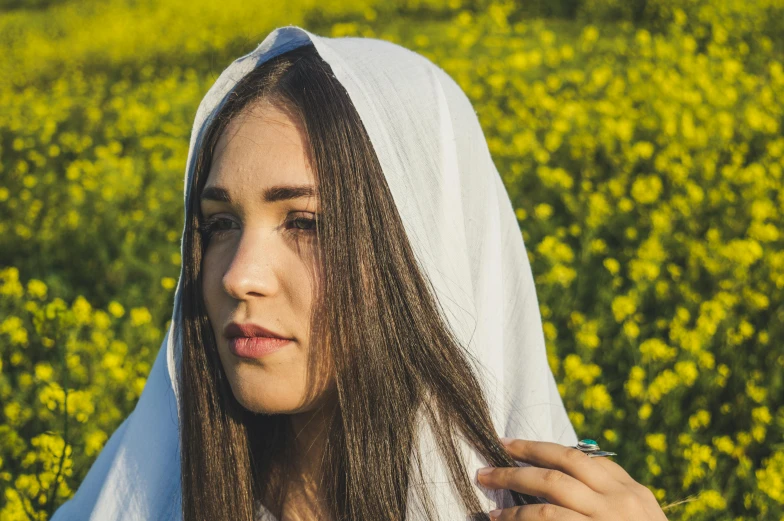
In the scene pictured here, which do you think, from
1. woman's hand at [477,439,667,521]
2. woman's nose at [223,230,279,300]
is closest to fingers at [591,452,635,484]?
woman's hand at [477,439,667,521]

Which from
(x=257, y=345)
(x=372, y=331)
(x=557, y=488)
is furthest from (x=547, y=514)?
(x=257, y=345)

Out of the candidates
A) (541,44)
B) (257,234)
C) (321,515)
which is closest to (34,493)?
(321,515)

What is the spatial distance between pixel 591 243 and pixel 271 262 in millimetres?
2800

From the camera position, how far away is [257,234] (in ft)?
3.87

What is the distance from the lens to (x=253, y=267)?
44.9 inches

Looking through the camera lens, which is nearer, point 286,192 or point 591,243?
point 286,192

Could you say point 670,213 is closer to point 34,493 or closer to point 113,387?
point 113,387

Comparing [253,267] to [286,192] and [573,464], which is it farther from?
[573,464]

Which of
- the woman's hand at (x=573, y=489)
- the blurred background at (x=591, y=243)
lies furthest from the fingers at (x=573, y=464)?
the blurred background at (x=591, y=243)

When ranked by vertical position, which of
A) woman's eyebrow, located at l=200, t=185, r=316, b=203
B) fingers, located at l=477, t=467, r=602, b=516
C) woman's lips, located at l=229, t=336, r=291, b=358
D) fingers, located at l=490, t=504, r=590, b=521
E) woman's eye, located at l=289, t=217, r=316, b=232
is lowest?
fingers, located at l=490, t=504, r=590, b=521

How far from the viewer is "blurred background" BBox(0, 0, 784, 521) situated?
2.47m

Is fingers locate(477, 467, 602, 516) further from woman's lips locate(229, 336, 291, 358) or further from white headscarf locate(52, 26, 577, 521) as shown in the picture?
woman's lips locate(229, 336, 291, 358)

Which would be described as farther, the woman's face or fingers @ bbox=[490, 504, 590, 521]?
the woman's face

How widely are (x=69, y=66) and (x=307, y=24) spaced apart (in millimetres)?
2787
